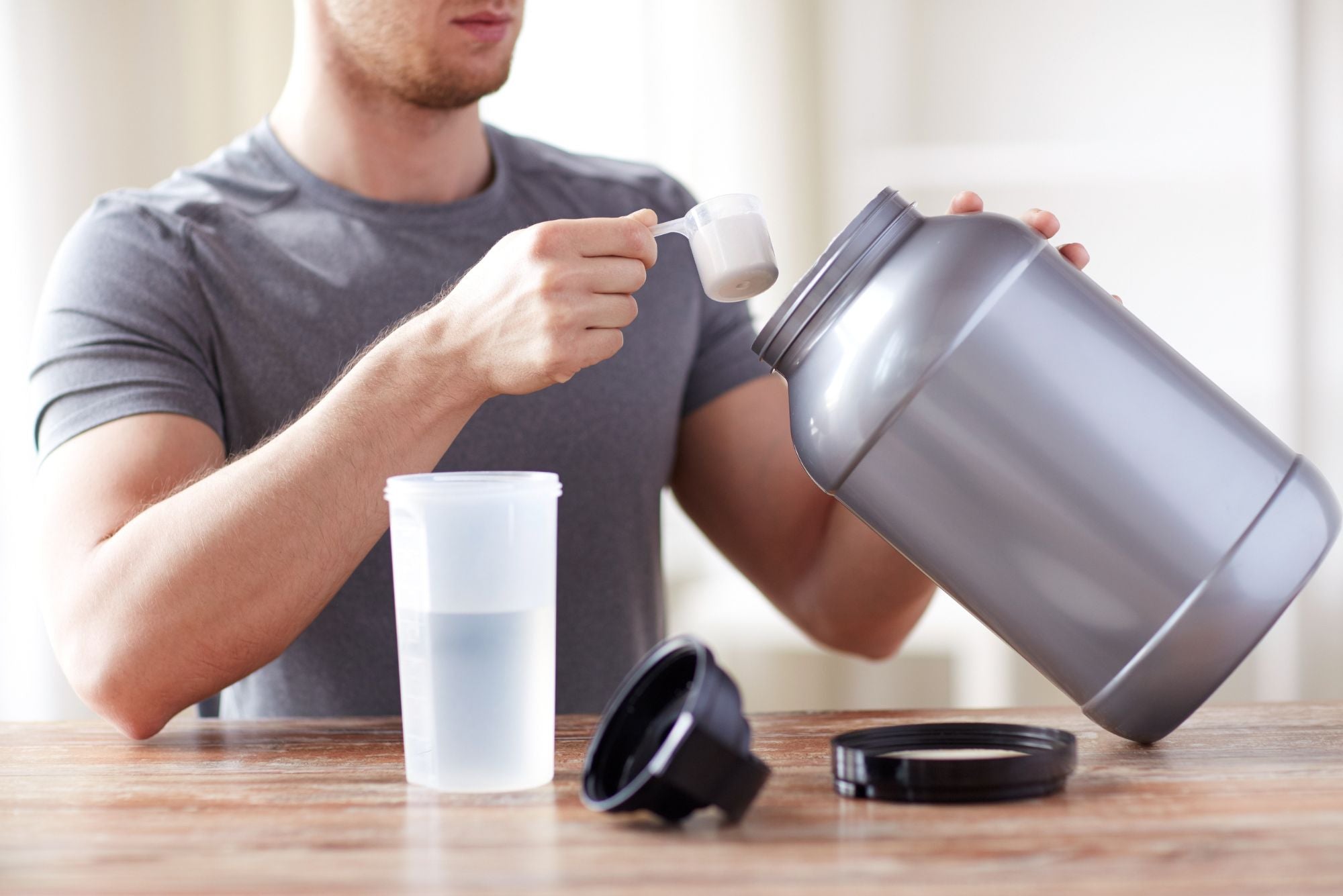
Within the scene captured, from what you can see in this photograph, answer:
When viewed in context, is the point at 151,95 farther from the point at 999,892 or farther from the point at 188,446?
the point at 999,892

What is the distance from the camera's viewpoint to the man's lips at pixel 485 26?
1235 millimetres

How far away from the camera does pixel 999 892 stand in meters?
0.52

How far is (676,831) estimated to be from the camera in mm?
617

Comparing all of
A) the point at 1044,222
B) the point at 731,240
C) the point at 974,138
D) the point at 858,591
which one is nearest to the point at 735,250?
the point at 731,240

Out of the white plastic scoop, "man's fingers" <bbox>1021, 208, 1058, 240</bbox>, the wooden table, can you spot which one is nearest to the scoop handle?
the white plastic scoop

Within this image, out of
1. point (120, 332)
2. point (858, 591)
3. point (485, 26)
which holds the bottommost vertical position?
point (858, 591)

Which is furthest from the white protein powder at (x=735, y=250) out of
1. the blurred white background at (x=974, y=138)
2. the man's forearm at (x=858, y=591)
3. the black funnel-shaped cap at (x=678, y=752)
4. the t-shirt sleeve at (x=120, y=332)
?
the blurred white background at (x=974, y=138)

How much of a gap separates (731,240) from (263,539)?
0.41 meters

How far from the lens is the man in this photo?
904 millimetres

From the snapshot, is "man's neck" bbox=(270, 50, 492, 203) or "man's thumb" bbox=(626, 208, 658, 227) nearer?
"man's thumb" bbox=(626, 208, 658, 227)

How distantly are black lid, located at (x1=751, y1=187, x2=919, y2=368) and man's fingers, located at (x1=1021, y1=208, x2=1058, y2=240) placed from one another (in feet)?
0.61

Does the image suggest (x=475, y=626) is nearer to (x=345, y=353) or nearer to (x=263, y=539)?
(x=263, y=539)

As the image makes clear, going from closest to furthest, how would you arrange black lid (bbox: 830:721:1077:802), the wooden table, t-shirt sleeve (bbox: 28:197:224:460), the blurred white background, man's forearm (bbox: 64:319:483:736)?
the wooden table → black lid (bbox: 830:721:1077:802) → man's forearm (bbox: 64:319:483:736) → t-shirt sleeve (bbox: 28:197:224:460) → the blurred white background

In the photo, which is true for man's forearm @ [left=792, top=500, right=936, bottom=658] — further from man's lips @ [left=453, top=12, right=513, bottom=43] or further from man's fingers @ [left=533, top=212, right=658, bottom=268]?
man's lips @ [left=453, top=12, right=513, bottom=43]
